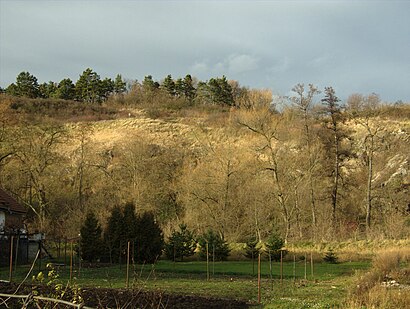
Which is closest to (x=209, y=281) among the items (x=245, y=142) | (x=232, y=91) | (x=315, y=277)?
(x=315, y=277)

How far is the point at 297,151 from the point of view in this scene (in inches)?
1665

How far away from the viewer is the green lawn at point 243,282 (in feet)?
40.7

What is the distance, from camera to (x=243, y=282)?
17.2m

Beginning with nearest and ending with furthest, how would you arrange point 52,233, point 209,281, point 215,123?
point 209,281
point 52,233
point 215,123

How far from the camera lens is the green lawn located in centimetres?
1241

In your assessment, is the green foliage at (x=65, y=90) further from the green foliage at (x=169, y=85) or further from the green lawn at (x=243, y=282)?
the green lawn at (x=243, y=282)

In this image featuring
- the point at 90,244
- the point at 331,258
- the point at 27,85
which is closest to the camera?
the point at 90,244

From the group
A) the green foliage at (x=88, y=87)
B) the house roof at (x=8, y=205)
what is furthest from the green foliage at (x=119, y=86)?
the house roof at (x=8, y=205)

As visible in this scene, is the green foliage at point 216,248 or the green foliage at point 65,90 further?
the green foliage at point 65,90

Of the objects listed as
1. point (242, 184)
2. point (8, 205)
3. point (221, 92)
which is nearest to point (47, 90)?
point (221, 92)

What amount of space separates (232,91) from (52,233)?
52.7m

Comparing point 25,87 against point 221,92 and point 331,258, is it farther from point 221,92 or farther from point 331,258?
point 331,258

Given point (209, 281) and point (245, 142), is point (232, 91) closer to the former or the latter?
point (245, 142)

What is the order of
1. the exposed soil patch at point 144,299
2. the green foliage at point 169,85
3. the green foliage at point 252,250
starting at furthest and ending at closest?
1. the green foliage at point 169,85
2. the green foliage at point 252,250
3. the exposed soil patch at point 144,299
